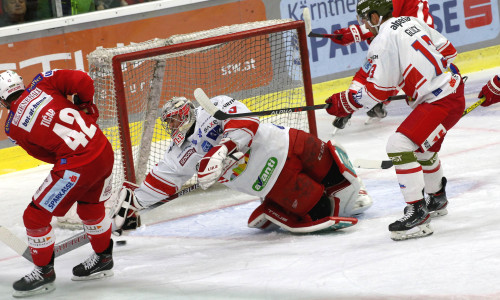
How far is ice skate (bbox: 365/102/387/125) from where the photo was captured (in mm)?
5988

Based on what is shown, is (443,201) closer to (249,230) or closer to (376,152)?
(249,230)

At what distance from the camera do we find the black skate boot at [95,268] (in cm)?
341

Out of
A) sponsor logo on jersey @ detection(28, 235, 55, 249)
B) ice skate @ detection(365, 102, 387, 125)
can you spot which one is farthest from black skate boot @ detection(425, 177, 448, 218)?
ice skate @ detection(365, 102, 387, 125)

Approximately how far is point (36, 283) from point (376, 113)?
3453 mm

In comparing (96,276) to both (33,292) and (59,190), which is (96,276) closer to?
(33,292)

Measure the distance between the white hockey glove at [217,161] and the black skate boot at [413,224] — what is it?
0.74 m

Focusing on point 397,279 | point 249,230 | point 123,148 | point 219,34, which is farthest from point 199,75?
point 397,279

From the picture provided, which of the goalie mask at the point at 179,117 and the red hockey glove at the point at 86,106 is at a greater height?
the red hockey glove at the point at 86,106

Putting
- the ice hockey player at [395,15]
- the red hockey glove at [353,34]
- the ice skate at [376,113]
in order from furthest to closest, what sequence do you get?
the ice skate at [376,113]
the red hockey glove at [353,34]
the ice hockey player at [395,15]

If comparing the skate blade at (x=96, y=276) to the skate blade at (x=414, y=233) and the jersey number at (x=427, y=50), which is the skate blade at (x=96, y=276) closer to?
the skate blade at (x=414, y=233)

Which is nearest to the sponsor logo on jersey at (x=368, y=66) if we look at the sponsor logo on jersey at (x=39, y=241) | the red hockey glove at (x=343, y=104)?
the red hockey glove at (x=343, y=104)

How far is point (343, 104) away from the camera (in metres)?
3.48

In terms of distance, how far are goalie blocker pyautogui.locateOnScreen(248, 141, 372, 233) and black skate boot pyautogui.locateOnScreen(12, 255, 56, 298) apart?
1.07 meters

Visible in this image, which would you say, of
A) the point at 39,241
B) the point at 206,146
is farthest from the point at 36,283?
the point at 206,146
